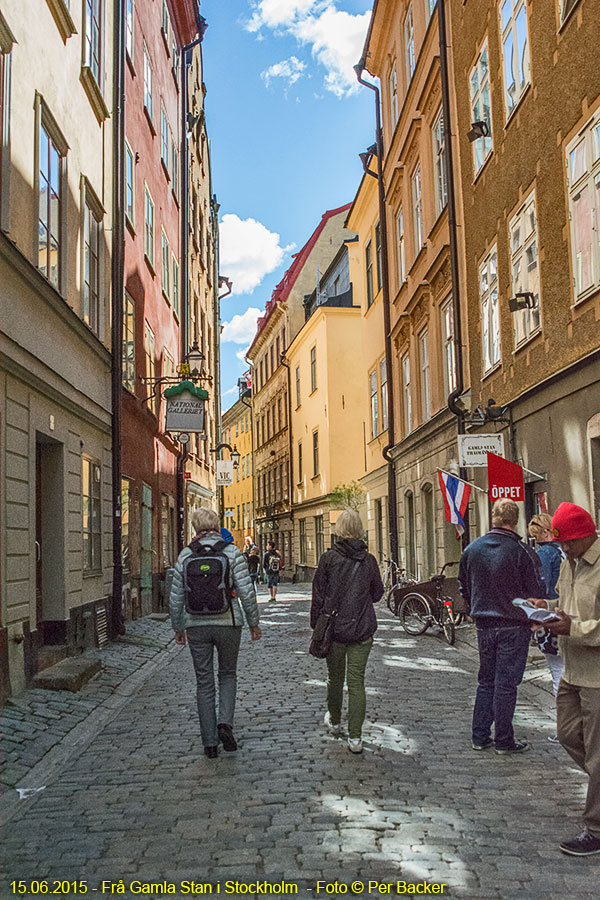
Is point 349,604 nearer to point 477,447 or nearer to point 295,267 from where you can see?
point 477,447

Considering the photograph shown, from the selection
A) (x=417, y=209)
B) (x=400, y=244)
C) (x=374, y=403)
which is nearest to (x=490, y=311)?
(x=417, y=209)

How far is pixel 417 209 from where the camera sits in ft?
71.7

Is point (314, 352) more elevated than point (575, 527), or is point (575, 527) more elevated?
point (314, 352)

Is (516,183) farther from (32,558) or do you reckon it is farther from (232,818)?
(232,818)

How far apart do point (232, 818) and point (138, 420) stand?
43.5ft

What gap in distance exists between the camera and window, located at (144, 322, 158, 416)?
62.6ft

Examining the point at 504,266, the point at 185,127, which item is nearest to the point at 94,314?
the point at 504,266

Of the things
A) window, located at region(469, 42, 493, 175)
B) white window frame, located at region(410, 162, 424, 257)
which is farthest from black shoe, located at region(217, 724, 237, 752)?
white window frame, located at region(410, 162, 424, 257)

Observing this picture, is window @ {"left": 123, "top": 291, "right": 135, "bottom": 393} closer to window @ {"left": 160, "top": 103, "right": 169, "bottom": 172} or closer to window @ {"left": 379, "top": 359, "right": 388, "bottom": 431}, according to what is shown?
window @ {"left": 160, "top": 103, "right": 169, "bottom": 172}

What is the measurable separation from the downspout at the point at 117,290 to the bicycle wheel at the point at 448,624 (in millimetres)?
4853

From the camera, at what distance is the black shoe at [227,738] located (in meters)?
6.61

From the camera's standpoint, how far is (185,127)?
2639 centimetres

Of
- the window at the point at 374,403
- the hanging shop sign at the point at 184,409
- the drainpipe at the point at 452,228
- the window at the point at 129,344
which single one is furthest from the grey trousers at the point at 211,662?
the window at the point at 374,403

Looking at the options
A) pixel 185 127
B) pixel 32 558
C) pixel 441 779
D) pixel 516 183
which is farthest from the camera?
pixel 185 127
